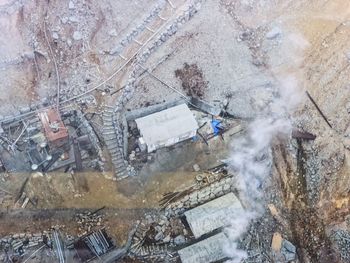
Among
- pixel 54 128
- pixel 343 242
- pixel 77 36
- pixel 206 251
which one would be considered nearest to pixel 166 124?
pixel 54 128

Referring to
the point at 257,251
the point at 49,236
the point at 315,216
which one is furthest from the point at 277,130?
the point at 49,236

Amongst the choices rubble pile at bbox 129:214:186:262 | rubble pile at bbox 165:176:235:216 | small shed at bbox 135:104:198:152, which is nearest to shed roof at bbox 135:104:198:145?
small shed at bbox 135:104:198:152

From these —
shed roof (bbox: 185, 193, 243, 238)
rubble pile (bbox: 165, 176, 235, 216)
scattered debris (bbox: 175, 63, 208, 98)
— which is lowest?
shed roof (bbox: 185, 193, 243, 238)

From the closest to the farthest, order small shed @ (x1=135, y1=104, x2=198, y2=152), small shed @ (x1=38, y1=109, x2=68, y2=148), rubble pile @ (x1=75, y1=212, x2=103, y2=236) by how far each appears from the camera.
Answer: rubble pile @ (x1=75, y1=212, x2=103, y2=236) < small shed @ (x1=38, y1=109, x2=68, y2=148) < small shed @ (x1=135, y1=104, x2=198, y2=152)

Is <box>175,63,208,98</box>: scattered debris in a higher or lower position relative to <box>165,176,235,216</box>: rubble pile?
higher

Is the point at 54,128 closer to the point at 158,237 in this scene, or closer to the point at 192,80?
the point at 158,237

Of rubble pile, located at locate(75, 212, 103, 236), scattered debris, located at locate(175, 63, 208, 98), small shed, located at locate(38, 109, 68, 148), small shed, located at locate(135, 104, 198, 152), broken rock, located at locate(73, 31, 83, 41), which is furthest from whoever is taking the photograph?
scattered debris, located at locate(175, 63, 208, 98)

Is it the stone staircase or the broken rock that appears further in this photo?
the broken rock

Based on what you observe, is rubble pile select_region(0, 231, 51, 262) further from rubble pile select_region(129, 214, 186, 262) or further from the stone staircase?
the stone staircase
